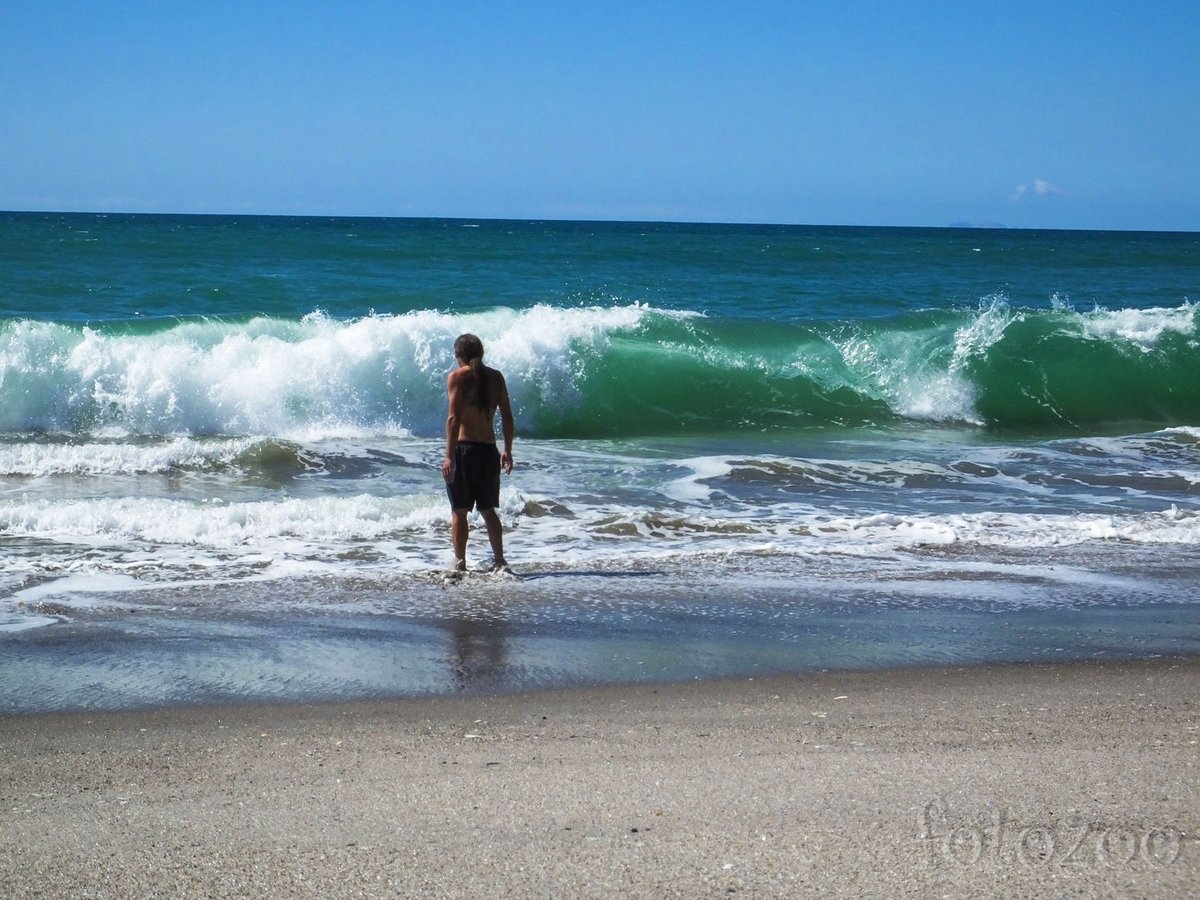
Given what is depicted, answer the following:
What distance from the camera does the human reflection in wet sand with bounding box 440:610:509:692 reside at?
503 centimetres

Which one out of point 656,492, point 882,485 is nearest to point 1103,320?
point 882,485

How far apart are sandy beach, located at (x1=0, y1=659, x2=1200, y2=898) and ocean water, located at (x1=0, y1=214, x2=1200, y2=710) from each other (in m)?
0.51

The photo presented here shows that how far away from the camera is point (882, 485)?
10555 mm

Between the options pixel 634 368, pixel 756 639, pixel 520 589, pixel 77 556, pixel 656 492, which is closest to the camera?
pixel 756 639

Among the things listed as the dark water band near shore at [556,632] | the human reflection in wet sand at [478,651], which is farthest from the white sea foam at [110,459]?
the human reflection in wet sand at [478,651]

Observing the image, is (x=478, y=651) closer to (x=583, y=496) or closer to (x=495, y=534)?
(x=495, y=534)

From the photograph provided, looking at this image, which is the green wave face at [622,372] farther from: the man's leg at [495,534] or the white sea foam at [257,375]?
the man's leg at [495,534]

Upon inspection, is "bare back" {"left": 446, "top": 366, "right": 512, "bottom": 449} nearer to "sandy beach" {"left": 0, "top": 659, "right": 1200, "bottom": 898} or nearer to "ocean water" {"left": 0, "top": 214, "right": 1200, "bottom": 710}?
"ocean water" {"left": 0, "top": 214, "right": 1200, "bottom": 710}

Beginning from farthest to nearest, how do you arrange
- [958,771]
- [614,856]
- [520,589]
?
[520,589] → [958,771] → [614,856]

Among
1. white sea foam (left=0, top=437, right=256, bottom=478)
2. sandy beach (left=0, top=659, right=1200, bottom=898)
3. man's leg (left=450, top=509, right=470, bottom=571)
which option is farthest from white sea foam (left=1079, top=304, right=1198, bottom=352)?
sandy beach (left=0, top=659, right=1200, bottom=898)

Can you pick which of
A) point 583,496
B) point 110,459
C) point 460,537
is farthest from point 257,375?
point 460,537

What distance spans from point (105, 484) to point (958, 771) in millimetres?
8097

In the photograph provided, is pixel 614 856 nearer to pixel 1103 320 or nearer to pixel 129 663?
pixel 129 663

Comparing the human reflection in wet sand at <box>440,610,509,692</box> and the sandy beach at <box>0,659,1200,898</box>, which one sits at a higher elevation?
the sandy beach at <box>0,659,1200,898</box>
